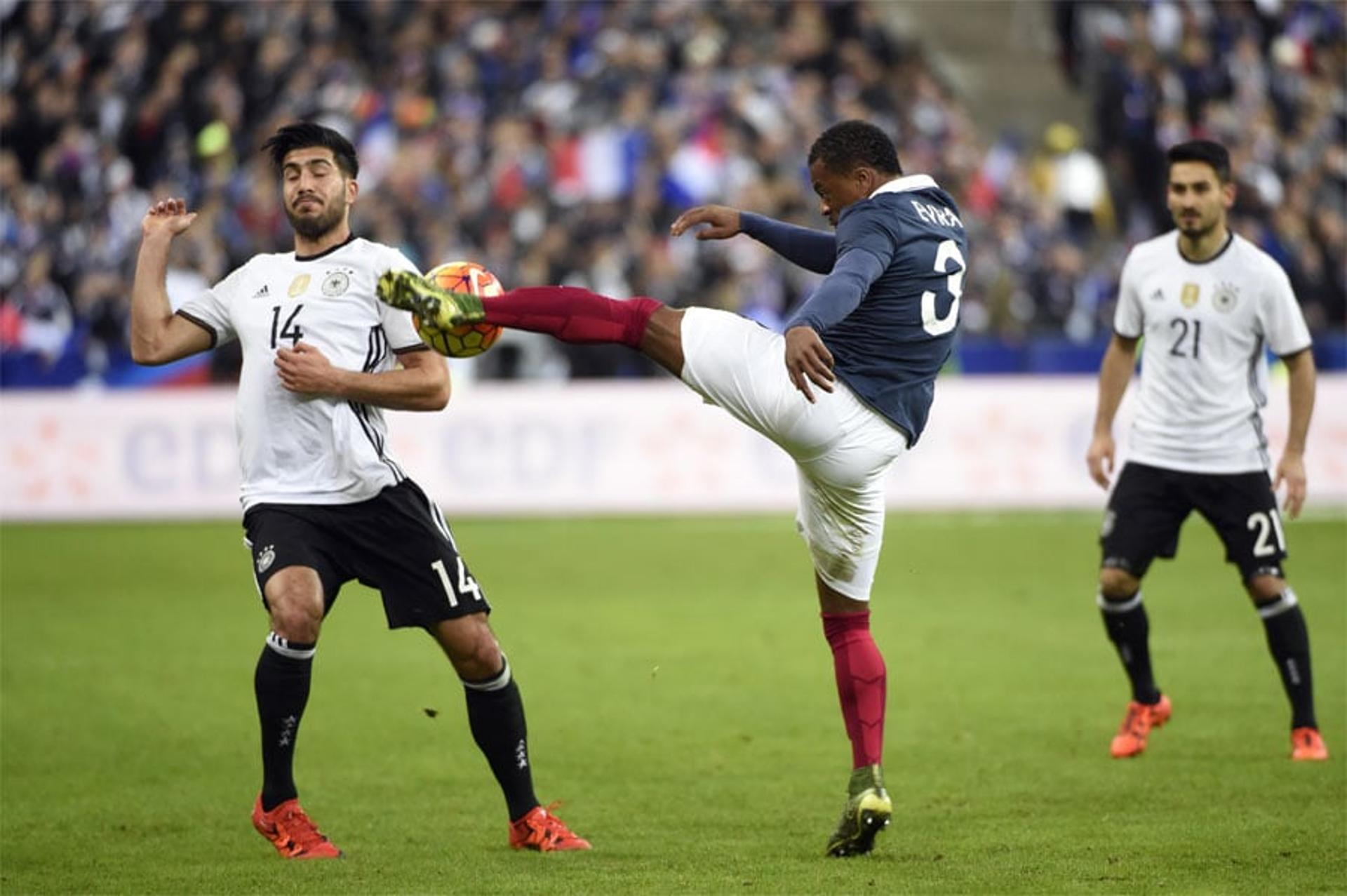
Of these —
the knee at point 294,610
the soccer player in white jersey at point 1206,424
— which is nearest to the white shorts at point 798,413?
the knee at point 294,610

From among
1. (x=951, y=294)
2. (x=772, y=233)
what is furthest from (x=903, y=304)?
(x=772, y=233)

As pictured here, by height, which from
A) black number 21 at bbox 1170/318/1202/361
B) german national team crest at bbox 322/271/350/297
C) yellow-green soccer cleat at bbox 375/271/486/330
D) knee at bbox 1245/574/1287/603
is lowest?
knee at bbox 1245/574/1287/603

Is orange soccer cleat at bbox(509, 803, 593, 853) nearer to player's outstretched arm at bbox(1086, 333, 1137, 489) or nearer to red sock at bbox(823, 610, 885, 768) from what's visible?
red sock at bbox(823, 610, 885, 768)

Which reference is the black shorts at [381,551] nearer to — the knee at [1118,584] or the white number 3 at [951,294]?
the white number 3 at [951,294]

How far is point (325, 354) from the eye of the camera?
662 centimetres

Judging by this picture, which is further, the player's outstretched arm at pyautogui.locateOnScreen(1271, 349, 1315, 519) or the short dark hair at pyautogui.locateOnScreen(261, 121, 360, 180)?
the player's outstretched arm at pyautogui.locateOnScreen(1271, 349, 1315, 519)

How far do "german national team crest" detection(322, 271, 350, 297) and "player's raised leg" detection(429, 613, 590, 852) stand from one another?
111 cm

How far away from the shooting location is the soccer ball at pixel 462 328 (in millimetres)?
6371

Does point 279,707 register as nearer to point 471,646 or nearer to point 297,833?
point 297,833

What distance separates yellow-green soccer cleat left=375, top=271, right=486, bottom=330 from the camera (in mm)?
6219

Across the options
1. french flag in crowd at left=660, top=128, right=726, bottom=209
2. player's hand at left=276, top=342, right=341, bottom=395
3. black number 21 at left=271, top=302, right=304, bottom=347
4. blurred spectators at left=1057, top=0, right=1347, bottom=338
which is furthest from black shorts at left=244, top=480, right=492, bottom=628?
blurred spectators at left=1057, top=0, right=1347, bottom=338

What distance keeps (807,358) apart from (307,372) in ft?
5.46

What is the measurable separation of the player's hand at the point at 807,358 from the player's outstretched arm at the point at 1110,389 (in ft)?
10.9

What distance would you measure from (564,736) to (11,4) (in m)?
18.3
